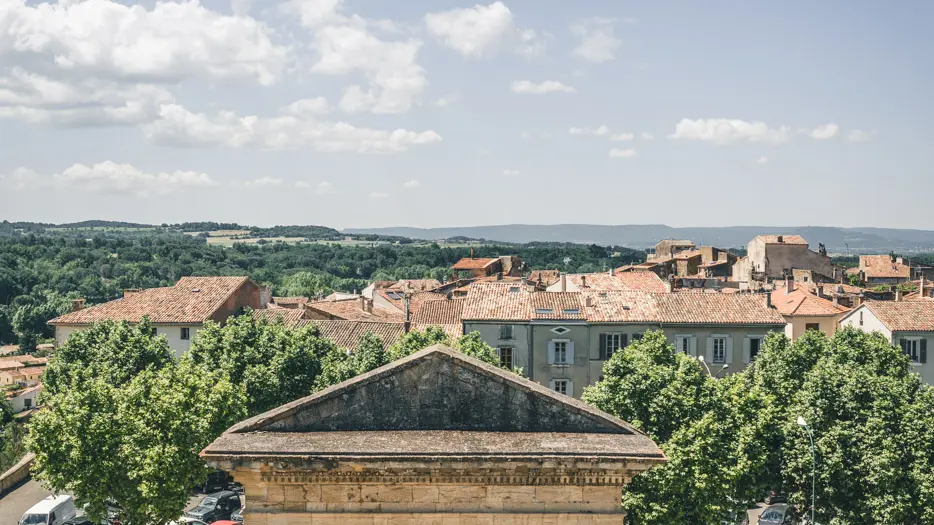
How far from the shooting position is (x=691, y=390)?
110ft

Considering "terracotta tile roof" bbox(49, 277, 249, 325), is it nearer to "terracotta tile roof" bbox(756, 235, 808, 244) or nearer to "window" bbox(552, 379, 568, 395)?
"window" bbox(552, 379, 568, 395)

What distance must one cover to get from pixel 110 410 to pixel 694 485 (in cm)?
2161

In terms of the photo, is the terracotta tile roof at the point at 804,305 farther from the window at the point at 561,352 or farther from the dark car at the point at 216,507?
the dark car at the point at 216,507

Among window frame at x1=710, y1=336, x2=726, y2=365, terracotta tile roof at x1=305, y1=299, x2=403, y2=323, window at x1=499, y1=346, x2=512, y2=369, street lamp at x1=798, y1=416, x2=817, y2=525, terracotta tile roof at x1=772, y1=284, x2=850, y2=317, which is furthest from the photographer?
terracotta tile roof at x1=305, y1=299, x2=403, y2=323

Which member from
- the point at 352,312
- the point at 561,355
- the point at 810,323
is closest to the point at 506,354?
the point at 561,355

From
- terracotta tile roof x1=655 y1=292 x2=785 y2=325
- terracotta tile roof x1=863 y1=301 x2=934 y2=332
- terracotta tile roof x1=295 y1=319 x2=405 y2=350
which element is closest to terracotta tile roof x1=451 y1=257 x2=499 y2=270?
terracotta tile roof x1=295 y1=319 x2=405 y2=350

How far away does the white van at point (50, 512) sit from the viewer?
3834 centimetres

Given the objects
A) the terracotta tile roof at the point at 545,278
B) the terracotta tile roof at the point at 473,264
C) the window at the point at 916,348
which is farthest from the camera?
the terracotta tile roof at the point at 473,264

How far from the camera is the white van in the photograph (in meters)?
38.3

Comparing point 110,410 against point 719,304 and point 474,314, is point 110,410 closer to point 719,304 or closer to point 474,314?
point 474,314

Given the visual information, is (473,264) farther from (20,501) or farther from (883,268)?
(20,501)

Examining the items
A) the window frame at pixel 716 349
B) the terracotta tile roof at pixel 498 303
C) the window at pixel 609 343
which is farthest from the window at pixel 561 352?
the window frame at pixel 716 349

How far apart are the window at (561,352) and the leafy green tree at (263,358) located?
555 inches

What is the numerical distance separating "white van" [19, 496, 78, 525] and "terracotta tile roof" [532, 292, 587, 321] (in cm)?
2723
